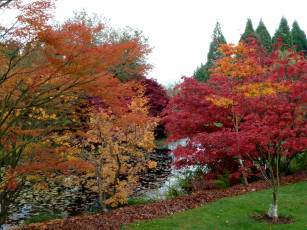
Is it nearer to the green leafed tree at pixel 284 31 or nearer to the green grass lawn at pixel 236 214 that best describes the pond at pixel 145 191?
the green grass lawn at pixel 236 214

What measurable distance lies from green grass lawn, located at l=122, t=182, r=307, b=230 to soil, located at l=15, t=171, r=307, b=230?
426mm

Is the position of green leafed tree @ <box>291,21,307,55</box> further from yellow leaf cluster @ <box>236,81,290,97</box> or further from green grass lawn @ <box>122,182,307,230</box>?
green grass lawn @ <box>122,182,307,230</box>

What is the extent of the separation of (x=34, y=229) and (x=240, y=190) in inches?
229

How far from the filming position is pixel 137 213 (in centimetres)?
624

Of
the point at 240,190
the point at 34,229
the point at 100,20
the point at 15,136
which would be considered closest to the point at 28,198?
the point at 34,229

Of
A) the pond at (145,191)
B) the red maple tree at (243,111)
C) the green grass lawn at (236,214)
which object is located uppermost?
the red maple tree at (243,111)

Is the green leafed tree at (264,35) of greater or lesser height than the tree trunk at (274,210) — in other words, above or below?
above

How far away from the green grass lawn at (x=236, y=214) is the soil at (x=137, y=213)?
426mm

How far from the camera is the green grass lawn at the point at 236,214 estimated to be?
4.75 metres

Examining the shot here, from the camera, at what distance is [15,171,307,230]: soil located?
18.4ft

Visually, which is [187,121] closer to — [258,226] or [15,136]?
[258,226]

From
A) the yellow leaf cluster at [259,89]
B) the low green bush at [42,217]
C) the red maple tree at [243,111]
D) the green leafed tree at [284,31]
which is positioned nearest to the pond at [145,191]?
the low green bush at [42,217]

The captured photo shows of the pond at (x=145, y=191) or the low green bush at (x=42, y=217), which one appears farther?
the pond at (x=145, y=191)

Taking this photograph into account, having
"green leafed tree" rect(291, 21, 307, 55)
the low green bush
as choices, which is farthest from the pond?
"green leafed tree" rect(291, 21, 307, 55)
